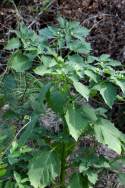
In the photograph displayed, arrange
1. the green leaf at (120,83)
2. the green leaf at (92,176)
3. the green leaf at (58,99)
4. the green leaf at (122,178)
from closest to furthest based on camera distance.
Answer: the green leaf at (120,83) < the green leaf at (58,99) < the green leaf at (92,176) < the green leaf at (122,178)

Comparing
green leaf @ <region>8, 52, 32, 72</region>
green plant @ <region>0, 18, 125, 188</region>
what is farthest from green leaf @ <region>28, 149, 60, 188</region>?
green leaf @ <region>8, 52, 32, 72</region>

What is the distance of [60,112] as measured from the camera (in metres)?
2.72

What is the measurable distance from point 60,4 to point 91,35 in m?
0.44

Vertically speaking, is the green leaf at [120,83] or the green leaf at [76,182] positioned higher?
the green leaf at [120,83]

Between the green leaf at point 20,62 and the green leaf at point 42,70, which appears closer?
the green leaf at point 42,70

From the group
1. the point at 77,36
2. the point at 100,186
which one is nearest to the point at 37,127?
the point at 77,36

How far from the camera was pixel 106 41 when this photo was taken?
4.89 metres

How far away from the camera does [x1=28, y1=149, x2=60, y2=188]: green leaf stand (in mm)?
2777

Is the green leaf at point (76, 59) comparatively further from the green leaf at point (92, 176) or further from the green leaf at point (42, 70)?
the green leaf at point (92, 176)

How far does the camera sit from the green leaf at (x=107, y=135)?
8.87 ft

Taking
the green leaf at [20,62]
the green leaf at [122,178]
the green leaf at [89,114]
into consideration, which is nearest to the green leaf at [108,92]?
the green leaf at [89,114]

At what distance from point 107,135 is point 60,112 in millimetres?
277

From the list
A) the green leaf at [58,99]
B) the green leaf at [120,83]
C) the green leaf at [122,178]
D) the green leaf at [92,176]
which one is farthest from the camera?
the green leaf at [122,178]

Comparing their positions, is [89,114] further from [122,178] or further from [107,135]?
[122,178]
